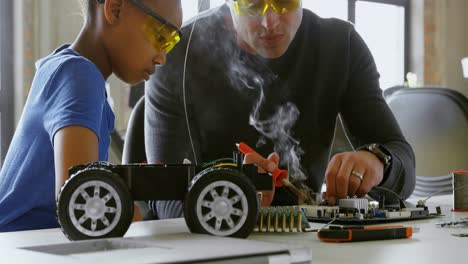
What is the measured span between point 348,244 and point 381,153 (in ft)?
2.58

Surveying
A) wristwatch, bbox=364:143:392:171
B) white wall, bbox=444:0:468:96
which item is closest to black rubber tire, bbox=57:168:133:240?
wristwatch, bbox=364:143:392:171

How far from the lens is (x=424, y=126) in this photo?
16.2 feet

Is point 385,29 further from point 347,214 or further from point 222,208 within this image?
point 222,208

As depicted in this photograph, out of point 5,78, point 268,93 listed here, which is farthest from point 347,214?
point 5,78

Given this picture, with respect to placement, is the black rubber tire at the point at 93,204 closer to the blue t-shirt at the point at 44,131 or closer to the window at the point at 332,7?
the blue t-shirt at the point at 44,131

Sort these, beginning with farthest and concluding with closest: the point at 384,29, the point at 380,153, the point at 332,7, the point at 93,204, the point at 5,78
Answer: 1. the point at 384,29
2. the point at 332,7
3. the point at 5,78
4. the point at 380,153
5. the point at 93,204

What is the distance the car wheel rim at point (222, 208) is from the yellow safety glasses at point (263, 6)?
1018 mm

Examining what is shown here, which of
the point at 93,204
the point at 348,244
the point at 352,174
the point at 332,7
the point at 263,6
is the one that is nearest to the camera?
the point at 93,204

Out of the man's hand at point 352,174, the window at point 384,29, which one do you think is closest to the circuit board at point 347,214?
the man's hand at point 352,174

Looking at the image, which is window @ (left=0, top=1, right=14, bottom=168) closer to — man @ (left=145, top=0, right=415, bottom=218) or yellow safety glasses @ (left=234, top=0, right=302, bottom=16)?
man @ (left=145, top=0, right=415, bottom=218)

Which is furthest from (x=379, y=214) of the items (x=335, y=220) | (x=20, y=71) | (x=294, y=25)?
(x=20, y=71)

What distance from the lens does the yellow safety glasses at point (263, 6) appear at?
5.94ft

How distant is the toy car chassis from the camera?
833mm

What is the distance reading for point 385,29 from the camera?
7250mm
